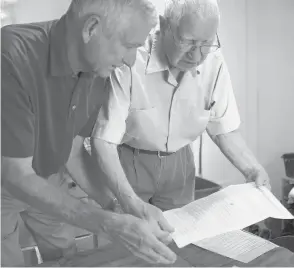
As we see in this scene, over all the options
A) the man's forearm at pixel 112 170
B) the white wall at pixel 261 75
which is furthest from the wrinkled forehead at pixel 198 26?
the man's forearm at pixel 112 170

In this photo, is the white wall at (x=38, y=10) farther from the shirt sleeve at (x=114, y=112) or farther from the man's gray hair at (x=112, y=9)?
the shirt sleeve at (x=114, y=112)

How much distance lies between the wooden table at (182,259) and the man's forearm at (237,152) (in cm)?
34

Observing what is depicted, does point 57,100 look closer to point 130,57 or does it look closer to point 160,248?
point 130,57

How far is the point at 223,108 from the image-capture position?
136 cm

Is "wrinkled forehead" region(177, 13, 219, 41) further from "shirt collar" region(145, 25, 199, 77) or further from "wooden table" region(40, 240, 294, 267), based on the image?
"wooden table" region(40, 240, 294, 267)

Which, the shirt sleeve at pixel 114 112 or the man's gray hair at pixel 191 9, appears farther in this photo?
the shirt sleeve at pixel 114 112

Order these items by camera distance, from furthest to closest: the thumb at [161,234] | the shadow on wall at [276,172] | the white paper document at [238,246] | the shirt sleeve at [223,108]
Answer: the shadow on wall at [276,172] → the shirt sleeve at [223,108] → the white paper document at [238,246] → the thumb at [161,234]

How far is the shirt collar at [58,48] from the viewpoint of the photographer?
0.85 metres

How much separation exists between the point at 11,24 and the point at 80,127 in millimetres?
347

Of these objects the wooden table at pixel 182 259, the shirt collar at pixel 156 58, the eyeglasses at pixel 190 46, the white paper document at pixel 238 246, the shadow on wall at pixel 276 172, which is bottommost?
the shadow on wall at pixel 276 172

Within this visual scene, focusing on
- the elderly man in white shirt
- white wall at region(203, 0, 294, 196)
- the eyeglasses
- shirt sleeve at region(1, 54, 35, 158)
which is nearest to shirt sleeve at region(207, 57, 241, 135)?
the elderly man in white shirt

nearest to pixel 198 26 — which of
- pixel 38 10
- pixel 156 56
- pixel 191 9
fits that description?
pixel 191 9

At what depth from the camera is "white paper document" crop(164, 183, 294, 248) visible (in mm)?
984

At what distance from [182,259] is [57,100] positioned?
1.82ft
